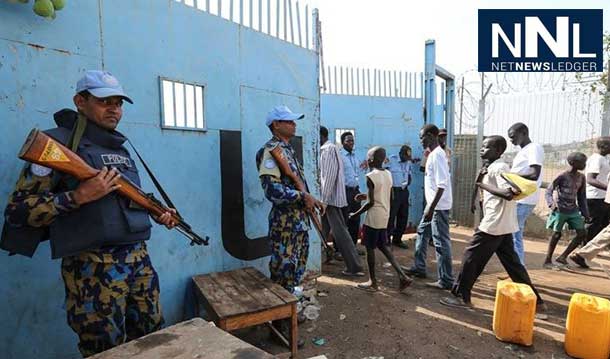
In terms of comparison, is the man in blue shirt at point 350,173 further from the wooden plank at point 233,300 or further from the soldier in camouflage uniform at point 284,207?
the wooden plank at point 233,300

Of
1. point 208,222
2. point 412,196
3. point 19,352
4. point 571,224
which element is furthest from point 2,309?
point 412,196

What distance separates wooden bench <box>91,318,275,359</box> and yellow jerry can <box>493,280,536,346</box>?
2.20 metres

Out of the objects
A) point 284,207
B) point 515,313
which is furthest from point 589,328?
point 284,207

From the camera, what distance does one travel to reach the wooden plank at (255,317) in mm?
2248

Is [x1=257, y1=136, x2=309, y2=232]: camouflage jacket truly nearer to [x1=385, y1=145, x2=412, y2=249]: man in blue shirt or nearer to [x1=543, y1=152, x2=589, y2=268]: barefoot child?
[x1=385, y1=145, x2=412, y2=249]: man in blue shirt

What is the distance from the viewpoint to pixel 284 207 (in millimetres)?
2848

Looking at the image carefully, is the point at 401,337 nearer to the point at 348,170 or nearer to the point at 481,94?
the point at 348,170

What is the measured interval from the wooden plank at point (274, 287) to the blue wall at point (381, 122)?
3.86 meters

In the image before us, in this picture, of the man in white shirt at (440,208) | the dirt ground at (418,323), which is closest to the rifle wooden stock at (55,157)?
the dirt ground at (418,323)

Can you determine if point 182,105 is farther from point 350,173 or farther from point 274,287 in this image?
point 350,173

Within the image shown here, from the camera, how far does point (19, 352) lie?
1.96 m

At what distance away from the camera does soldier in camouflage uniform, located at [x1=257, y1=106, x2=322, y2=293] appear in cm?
277

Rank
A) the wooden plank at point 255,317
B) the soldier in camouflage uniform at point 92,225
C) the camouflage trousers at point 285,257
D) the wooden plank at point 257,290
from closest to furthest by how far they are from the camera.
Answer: the soldier in camouflage uniform at point 92,225, the wooden plank at point 255,317, the wooden plank at point 257,290, the camouflage trousers at point 285,257

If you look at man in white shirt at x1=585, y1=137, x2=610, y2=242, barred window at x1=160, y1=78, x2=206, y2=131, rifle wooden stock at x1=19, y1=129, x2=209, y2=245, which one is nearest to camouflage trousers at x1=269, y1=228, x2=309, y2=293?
barred window at x1=160, y1=78, x2=206, y2=131
